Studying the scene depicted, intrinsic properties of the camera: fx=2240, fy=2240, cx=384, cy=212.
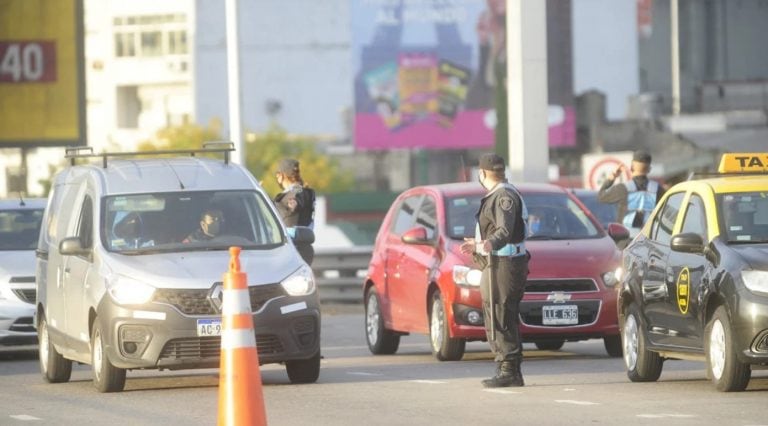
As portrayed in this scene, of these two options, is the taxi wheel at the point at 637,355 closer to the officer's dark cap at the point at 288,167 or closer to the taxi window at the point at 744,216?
the taxi window at the point at 744,216

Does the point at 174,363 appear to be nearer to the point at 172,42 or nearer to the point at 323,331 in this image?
the point at 323,331

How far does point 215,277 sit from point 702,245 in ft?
11.6

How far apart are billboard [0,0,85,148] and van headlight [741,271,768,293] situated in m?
26.6

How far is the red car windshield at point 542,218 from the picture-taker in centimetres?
2012

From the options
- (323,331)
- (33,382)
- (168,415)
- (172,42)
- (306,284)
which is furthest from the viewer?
(172,42)

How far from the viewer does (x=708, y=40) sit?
125375mm

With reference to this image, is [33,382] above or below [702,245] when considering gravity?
below

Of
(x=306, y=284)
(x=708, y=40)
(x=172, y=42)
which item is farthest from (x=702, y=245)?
(x=172, y=42)

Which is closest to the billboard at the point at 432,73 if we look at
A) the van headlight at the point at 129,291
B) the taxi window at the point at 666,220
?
the taxi window at the point at 666,220

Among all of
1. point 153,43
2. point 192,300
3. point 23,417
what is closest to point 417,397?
point 192,300

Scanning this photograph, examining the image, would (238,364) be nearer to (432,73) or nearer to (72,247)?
(72,247)

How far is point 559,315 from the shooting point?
63.0 ft

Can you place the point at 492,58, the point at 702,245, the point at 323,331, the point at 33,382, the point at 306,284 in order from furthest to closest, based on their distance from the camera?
the point at 492,58
the point at 323,331
the point at 33,382
the point at 306,284
the point at 702,245

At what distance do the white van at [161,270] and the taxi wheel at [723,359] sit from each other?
3062 millimetres
